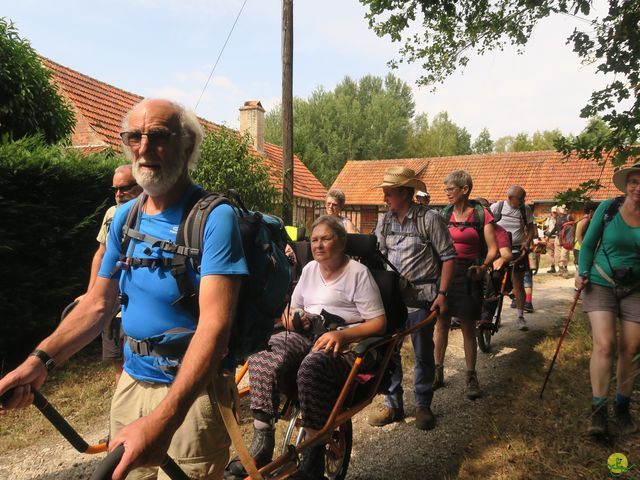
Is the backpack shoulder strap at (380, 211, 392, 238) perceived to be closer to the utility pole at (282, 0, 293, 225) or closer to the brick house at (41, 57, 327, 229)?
the utility pole at (282, 0, 293, 225)

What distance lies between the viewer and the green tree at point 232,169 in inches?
378

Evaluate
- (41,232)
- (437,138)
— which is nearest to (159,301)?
(41,232)

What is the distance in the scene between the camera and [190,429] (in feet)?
6.16

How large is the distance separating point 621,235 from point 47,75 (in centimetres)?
708

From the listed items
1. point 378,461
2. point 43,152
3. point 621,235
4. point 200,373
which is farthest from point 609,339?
point 43,152

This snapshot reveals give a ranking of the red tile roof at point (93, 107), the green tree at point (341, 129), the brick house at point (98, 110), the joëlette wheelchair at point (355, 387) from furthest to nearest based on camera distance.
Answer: the green tree at point (341, 129) → the red tile roof at point (93, 107) → the brick house at point (98, 110) → the joëlette wheelchair at point (355, 387)

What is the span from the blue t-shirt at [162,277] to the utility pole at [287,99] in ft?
25.6

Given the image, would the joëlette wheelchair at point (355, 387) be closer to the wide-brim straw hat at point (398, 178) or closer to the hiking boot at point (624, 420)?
the wide-brim straw hat at point (398, 178)

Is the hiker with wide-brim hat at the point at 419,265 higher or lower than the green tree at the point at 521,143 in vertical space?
lower

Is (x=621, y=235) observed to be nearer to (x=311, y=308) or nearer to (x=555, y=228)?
(x=311, y=308)

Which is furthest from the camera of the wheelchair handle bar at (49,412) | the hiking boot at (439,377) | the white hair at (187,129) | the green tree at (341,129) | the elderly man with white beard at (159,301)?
the green tree at (341,129)

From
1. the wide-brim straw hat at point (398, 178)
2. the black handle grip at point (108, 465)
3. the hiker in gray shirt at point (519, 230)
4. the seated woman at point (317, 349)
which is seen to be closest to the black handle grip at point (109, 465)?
the black handle grip at point (108, 465)

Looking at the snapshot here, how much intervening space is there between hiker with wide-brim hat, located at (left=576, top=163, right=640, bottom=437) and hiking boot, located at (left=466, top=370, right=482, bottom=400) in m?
1.23

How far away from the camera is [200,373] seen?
1.48 m
